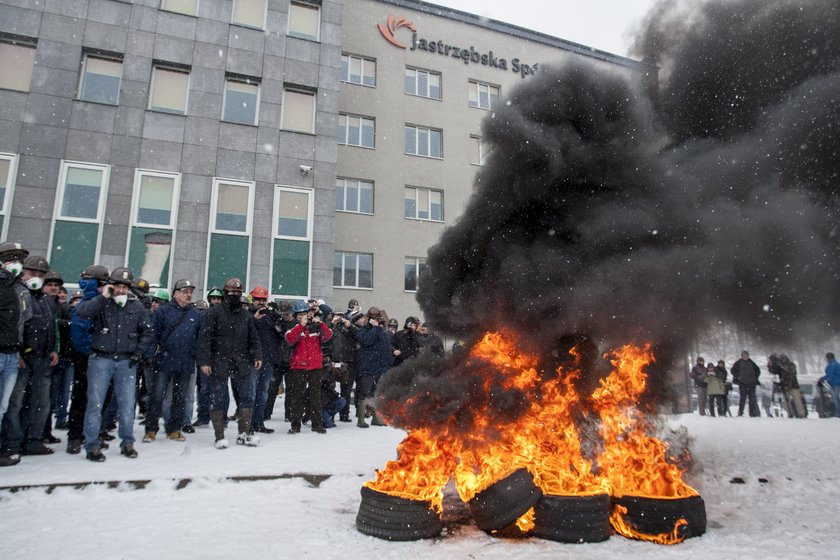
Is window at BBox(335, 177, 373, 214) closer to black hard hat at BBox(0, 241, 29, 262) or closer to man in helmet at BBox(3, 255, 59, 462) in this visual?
man in helmet at BBox(3, 255, 59, 462)

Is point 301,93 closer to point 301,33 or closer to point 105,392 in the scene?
point 301,33

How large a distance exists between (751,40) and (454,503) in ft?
20.2

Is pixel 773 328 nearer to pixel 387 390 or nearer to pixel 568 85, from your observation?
pixel 568 85

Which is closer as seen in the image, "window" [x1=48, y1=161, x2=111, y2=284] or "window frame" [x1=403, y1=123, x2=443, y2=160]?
"window" [x1=48, y1=161, x2=111, y2=284]

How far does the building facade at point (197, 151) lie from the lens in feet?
47.6

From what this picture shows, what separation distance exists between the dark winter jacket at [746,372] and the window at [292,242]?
1256 cm

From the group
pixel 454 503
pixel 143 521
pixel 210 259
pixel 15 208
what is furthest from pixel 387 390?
pixel 15 208

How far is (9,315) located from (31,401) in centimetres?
120

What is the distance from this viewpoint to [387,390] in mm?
4754

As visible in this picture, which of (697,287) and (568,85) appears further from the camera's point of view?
(568,85)

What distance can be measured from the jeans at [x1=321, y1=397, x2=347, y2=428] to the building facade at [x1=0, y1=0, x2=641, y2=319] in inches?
285

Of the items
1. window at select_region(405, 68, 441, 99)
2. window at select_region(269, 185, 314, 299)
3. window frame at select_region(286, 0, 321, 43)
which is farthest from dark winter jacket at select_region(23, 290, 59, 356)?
window at select_region(405, 68, 441, 99)

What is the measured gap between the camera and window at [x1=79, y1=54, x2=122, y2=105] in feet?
49.9

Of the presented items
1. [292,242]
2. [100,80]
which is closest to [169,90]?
[100,80]
